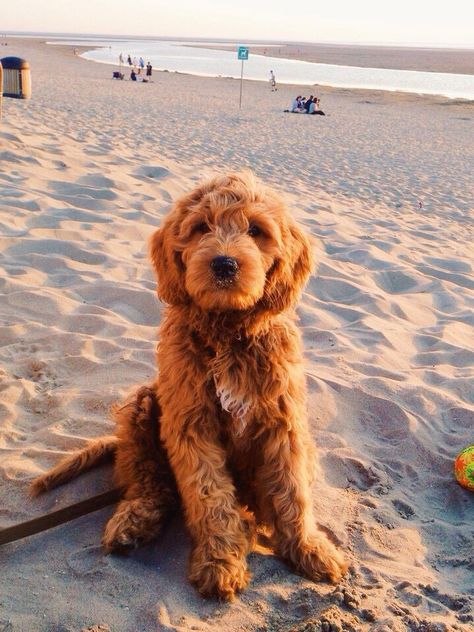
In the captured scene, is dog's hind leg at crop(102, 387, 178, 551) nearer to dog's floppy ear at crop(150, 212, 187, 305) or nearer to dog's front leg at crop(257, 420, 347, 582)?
dog's front leg at crop(257, 420, 347, 582)

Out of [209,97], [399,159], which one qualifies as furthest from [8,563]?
[209,97]

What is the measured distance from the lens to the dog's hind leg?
3.13m

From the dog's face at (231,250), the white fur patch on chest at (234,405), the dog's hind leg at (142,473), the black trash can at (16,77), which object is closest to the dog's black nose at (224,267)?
the dog's face at (231,250)

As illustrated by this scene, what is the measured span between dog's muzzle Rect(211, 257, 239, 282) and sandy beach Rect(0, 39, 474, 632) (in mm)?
1309

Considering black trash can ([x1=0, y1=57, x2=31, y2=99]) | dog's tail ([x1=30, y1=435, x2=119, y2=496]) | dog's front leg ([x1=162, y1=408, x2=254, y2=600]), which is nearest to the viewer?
dog's front leg ([x1=162, y1=408, x2=254, y2=600])

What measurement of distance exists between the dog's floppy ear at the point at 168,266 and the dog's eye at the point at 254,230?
373 millimetres

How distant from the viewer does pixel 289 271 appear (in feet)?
10.6

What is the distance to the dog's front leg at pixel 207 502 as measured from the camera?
2.91 meters

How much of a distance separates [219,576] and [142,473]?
0.76 m

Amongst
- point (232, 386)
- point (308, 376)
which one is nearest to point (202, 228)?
point (232, 386)

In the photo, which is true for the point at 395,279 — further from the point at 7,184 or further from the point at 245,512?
the point at 7,184

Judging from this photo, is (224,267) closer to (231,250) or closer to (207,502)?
(231,250)

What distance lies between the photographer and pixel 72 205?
327 inches

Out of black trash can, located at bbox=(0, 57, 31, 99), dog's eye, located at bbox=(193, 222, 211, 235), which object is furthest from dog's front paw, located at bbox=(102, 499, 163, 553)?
black trash can, located at bbox=(0, 57, 31, 99)
